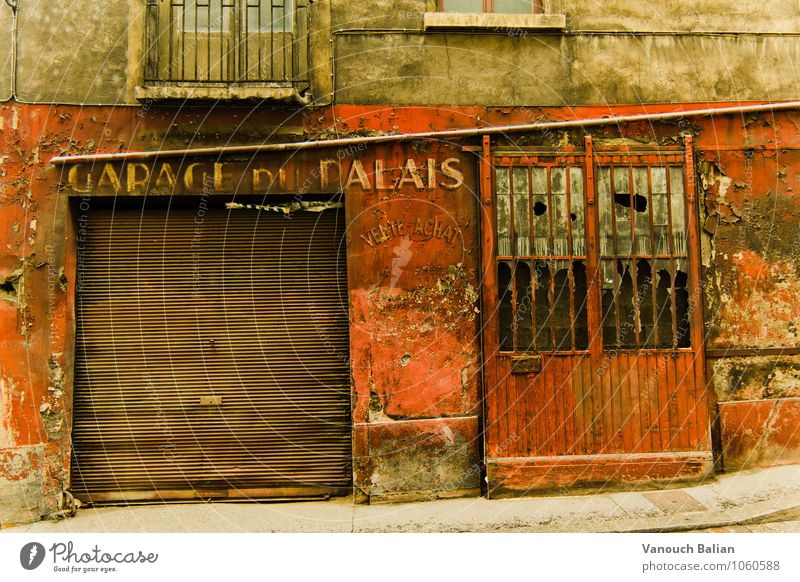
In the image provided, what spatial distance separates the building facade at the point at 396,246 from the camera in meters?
6.68

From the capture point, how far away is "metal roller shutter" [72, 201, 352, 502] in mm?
6852

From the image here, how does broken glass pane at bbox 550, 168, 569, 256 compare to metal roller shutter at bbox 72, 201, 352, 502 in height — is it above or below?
above

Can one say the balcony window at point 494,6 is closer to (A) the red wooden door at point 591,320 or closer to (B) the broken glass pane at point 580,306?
(A) the red wooden door at point 591,320

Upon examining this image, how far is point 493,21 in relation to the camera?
691 cm

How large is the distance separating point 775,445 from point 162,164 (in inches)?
276

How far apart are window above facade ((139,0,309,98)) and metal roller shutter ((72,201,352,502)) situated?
1402mm

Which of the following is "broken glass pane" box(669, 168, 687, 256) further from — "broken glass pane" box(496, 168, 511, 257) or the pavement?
the pavement

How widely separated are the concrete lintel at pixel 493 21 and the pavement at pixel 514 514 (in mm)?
4870

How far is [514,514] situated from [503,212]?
300 cm

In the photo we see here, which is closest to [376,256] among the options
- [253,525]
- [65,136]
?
[253,525]

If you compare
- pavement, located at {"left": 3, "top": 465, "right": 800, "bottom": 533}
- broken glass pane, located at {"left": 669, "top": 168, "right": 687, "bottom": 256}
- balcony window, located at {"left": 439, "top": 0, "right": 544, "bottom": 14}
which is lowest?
pavement, located at {"left": 3, "top": 465, "right": 800, "bottom": 533}

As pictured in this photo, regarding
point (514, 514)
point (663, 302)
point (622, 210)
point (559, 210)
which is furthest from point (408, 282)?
point (663, 302)

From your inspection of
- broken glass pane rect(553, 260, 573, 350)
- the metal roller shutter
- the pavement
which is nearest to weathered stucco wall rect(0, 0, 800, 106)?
the metal roller shutter

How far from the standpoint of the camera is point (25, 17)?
263 inches
